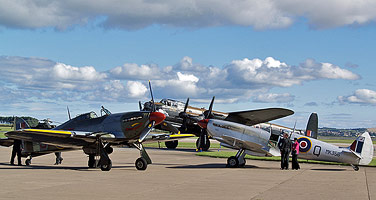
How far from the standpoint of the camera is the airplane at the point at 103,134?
54.7ft

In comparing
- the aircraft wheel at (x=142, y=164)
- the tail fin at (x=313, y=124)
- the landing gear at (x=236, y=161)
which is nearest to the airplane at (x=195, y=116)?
the landing gear at (x=236, y=161)

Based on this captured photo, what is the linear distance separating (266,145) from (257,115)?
381 inches

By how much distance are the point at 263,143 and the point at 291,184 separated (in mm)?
6240

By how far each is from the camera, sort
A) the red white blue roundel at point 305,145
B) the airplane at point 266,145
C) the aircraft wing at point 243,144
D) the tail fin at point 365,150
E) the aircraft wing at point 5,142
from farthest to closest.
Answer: the aircraft wing at point 5,142, the aircraft wing at point 243,144, the red white blue roundel at point 305,145, the airplane at point 266,145, the tail fin at point 365,150

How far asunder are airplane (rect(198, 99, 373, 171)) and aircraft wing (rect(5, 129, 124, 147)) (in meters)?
5.28

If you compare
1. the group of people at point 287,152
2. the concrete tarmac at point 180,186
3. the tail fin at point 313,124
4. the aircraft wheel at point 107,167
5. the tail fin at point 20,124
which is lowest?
the concrete tarmac at point 180,186

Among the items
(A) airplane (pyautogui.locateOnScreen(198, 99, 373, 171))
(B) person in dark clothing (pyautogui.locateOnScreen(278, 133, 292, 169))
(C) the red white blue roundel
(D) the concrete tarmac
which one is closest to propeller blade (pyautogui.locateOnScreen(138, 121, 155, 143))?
(D) the concrete tarmac

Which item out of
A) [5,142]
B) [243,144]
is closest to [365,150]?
[243,144]

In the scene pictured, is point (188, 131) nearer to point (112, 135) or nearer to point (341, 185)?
point (112, 135)

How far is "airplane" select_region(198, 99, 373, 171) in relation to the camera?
18.4 m

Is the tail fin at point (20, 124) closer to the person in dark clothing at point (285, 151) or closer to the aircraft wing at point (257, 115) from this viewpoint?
the person in dark clothing at point (285, 151)

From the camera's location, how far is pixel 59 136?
16.4 metres

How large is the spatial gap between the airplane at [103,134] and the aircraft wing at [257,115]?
35.2 ft

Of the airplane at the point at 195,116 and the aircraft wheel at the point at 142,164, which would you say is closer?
the aircraft wheel at the point at 142,164
